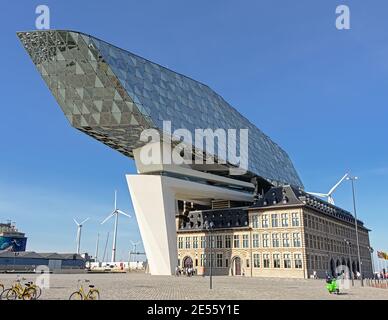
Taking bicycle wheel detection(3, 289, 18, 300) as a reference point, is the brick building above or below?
above

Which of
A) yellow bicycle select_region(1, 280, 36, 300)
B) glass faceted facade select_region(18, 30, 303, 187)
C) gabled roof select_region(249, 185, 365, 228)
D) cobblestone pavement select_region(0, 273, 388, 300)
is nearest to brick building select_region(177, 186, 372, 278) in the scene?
gabled roof select_region(249, 185, 365, 228)

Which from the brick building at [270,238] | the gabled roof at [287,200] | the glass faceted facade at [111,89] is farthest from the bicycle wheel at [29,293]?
the gabled roof at [287,200]

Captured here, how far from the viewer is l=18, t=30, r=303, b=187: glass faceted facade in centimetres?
5600

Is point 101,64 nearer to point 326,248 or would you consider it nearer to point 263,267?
point 263,267

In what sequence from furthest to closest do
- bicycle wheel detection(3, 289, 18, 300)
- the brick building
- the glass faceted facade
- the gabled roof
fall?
the gabled roof
the brick building
the glass faceted facade
bicycle wheel detection(3, 289, 18, 300)

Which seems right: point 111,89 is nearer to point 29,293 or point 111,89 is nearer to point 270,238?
point 29,293

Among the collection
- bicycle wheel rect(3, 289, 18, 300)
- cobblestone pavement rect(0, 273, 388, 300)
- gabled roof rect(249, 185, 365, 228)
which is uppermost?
gabled roof rect(249, 185, 365, 228)

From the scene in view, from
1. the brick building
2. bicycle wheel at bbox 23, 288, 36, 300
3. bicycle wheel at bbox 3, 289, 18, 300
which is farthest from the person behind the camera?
the brick building

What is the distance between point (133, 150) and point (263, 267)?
3716cm

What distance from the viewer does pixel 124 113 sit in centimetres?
6250

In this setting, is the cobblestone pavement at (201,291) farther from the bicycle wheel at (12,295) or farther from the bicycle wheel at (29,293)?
the bicycle wheel at (12,295)

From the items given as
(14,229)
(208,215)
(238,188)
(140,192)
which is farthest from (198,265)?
(14,229)

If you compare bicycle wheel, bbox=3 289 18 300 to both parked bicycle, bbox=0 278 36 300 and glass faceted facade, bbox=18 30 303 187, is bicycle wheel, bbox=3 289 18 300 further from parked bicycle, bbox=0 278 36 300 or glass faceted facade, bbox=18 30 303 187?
glass faceted facade, bbox=18 30 303 187

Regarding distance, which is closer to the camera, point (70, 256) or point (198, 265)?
point (198, 265)
